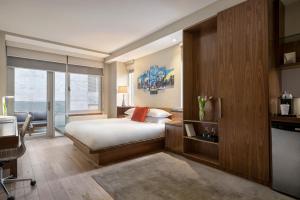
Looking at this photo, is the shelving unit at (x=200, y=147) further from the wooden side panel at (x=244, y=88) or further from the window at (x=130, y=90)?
the window at (x=130, y=90)

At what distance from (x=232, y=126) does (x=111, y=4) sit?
8.95 feet

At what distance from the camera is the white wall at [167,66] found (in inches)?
170

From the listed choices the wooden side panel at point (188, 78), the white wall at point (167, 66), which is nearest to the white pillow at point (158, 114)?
the white wall at point (167, 66)

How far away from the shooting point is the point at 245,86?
2.37m

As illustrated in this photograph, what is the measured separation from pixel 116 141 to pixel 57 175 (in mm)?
1012

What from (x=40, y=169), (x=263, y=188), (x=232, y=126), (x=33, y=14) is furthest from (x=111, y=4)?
(x=263, y=188)

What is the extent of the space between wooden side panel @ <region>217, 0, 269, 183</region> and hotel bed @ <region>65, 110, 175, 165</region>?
1470 millimetres

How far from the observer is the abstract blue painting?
4.53m

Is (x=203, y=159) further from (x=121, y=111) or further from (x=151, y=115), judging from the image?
(x=121, y=111)

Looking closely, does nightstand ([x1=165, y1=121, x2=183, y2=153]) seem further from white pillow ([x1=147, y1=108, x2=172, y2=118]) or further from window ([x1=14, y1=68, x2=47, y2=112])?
window ([x1=14, y1=68, x2=47, y2=112])

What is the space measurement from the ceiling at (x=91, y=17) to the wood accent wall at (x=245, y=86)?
741 mm

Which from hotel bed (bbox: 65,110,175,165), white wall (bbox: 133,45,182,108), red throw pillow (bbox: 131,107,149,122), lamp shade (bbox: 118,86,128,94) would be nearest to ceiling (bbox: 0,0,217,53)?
white wall (bbox: 133,45,182,108)

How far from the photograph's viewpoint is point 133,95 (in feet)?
19.7

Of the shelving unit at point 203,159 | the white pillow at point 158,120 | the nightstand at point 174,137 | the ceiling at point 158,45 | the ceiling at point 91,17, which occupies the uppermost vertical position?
the ceiling at point 91,17
